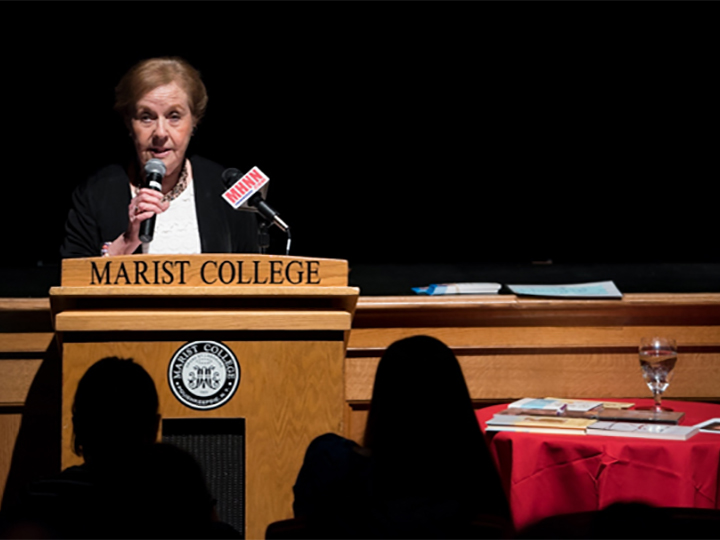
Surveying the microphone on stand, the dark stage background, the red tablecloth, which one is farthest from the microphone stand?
the dark stage background

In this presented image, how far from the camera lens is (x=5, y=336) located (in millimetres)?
2836

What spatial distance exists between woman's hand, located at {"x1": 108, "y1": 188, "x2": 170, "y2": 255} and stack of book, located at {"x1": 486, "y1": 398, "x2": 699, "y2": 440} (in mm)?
1029

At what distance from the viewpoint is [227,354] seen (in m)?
2.07

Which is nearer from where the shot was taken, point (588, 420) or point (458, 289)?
point (588, 420)

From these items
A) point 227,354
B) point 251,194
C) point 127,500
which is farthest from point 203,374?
point 127,500

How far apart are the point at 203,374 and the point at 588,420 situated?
931 mm

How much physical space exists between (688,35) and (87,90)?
3084 millimetres

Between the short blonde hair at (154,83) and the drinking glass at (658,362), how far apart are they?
6.23ft

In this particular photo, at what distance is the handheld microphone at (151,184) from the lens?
7.79 feet

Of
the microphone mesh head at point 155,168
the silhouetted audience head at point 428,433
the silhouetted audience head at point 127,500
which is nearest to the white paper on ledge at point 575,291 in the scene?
the microphone mesh head at point 155,168

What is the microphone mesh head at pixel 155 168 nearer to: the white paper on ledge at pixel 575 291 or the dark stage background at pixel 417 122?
the white paper on ledge at pixel 575 291

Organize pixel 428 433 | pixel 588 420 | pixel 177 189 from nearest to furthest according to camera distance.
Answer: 1. pixel 428 433
2. pixel 588 420
3. pixel 177 189

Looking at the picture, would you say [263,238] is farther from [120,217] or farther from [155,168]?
[120,217]

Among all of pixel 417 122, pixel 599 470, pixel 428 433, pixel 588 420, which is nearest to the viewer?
pixel 428 433
